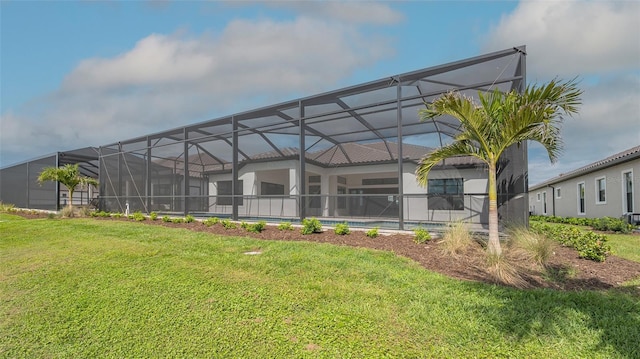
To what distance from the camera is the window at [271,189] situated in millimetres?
16516

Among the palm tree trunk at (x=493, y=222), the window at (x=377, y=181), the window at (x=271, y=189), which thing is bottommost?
the palm tree trunk at (x=493, y=222)

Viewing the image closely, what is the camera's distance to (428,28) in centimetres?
770

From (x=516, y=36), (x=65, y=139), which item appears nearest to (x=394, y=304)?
(x=516, y=36)

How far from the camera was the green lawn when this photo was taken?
246 cm

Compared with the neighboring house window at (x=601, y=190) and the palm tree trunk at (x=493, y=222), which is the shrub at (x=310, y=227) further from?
the neighboring house window at (x=601, y=190)

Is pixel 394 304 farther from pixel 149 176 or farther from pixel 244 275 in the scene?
pixel 149 176

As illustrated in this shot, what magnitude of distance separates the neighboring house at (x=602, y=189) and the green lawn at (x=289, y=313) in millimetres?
10311

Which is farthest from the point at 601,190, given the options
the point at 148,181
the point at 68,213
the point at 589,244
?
the point at 68,213

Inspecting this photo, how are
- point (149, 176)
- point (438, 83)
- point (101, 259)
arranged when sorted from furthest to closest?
1. point (149, 176)
2. point (438, 83)
3. point (101, 259)

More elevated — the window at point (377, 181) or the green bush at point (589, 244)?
the window at point (377, 181)

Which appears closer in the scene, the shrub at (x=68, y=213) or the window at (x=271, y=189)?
the shrub at (x=68, y=213)

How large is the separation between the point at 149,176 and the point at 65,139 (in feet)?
219

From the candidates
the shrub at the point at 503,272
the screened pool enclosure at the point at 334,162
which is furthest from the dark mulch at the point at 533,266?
the screened pool enclosure at the point at 334,162

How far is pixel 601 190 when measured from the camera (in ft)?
43.9
